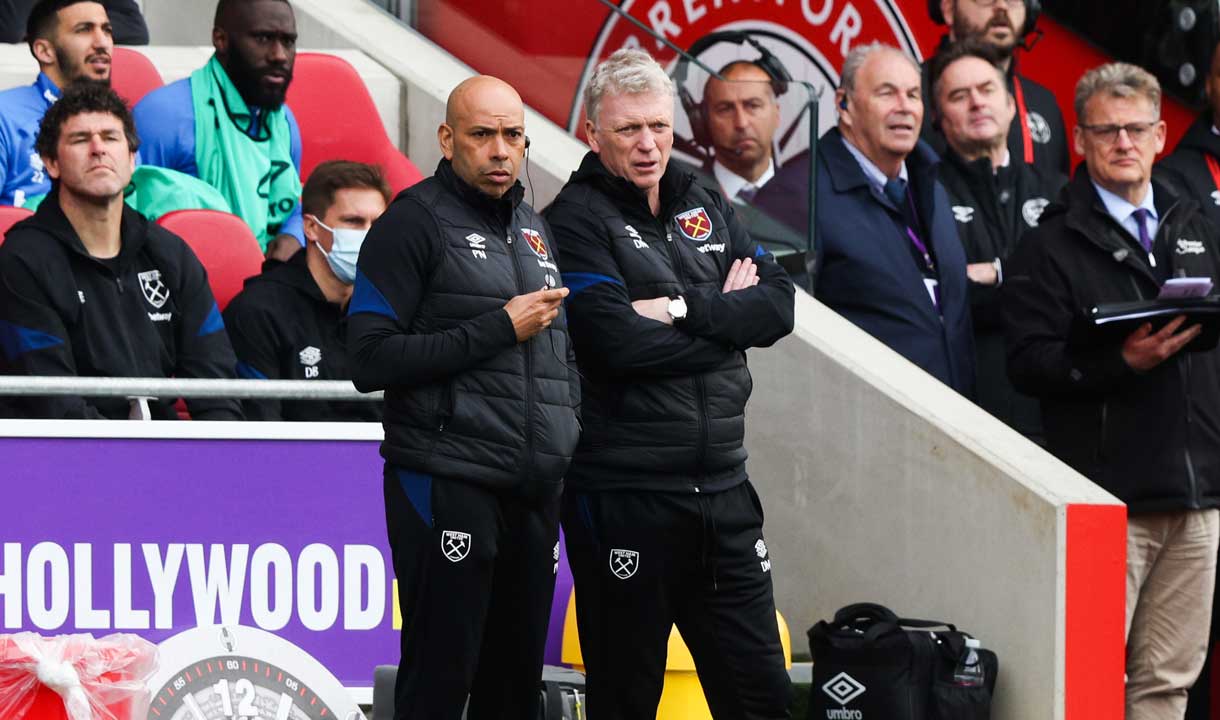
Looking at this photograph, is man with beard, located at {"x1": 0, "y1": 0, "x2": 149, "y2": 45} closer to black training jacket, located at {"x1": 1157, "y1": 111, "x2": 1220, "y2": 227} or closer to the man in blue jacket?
the man in blue jacket

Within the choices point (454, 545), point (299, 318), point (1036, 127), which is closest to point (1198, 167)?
point (1036, 127)

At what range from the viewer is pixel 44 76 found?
8.01 meters

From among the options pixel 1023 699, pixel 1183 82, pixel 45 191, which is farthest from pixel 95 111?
pixel 1183 82

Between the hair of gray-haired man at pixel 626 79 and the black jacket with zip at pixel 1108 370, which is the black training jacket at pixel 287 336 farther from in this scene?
the black jacket with zip at pixel 1108 370

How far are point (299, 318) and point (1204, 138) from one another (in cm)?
378

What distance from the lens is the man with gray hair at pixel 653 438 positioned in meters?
5.44

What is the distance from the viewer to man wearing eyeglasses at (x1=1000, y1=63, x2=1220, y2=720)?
704 cm

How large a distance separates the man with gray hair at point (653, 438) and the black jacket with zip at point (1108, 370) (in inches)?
70.6

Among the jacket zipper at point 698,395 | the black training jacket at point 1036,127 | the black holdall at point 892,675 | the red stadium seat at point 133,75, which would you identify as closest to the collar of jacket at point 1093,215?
the black training jacket at point 1036,127

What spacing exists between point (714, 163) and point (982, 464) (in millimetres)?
1641

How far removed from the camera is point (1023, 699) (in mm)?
6852

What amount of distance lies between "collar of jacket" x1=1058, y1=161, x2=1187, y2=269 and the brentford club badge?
2.56 m

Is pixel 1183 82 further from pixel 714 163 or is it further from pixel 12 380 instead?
pixel 12 380

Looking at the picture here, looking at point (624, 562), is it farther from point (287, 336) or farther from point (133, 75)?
point (133, 75)
